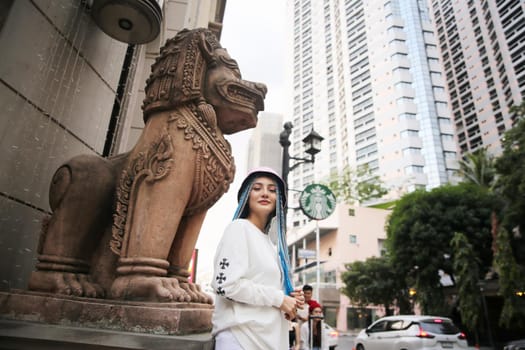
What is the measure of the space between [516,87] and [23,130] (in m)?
61.0

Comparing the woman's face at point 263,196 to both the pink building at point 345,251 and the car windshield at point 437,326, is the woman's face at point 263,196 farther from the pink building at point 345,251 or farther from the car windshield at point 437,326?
the pink building at point 345,251

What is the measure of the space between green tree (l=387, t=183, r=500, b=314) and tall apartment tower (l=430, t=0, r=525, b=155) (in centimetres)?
3600

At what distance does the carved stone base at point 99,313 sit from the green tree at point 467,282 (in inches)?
664

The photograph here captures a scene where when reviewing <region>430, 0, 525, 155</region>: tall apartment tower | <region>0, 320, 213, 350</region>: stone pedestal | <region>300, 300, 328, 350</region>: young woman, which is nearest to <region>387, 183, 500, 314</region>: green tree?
<region>300, 300, 328, 350</region>: young woman

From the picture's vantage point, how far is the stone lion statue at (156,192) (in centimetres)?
203

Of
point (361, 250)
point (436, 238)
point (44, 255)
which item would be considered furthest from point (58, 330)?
point (361, 250)

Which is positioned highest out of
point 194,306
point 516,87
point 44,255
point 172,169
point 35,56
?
point 516,87

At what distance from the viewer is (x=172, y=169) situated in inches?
85.4

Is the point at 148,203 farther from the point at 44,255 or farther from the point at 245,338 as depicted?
the point at 245,338

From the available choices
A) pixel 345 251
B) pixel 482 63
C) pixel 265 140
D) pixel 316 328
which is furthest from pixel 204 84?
pixel 482 63

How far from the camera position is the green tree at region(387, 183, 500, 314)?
17.0 meters

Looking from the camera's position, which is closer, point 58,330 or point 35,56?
point 58,330

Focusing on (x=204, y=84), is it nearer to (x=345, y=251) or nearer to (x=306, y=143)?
(x=306, y=143)

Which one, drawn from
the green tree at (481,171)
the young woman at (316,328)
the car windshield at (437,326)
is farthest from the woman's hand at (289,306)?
the green tree at (481,171)
